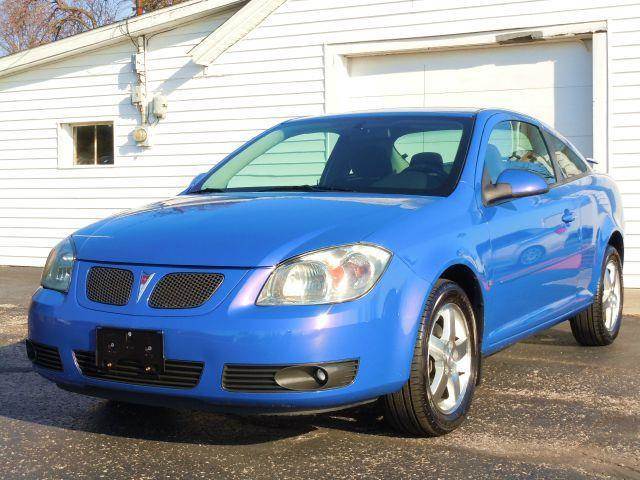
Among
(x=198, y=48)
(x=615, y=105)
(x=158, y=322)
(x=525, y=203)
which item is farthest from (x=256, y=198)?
(x=198, y=48)

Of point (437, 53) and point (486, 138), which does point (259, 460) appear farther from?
point (437, 53)

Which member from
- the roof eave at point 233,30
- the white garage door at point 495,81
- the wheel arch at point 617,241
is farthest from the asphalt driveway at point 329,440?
the roof eave at point 233,30

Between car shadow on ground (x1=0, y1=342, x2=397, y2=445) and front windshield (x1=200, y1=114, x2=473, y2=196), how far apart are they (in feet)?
3.66

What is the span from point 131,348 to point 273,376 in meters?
0.58

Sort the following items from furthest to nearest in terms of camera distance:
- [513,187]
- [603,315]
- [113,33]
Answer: [113,33] → [603,315] → [513,187]

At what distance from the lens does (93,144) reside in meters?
12.6

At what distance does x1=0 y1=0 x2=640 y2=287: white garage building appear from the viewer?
9352mm

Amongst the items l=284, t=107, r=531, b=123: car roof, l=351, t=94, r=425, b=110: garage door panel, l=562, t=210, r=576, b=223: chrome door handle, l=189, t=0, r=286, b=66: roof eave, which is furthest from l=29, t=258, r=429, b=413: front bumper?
l=189, t=0, r=286, b=66: roof eave

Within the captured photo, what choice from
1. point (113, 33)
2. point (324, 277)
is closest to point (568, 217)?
point (324, 277)

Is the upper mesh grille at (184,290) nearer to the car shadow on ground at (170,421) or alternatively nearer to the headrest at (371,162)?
the car shadow on ground at (170,421)

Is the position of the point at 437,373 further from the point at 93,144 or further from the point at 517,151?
the point at 93,144

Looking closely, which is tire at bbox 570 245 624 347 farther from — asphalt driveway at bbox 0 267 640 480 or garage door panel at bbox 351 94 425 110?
garage door panel at bbox 351 94 425 110

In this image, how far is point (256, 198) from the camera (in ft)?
14.4

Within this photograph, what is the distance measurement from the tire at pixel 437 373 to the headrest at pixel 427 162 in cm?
77
